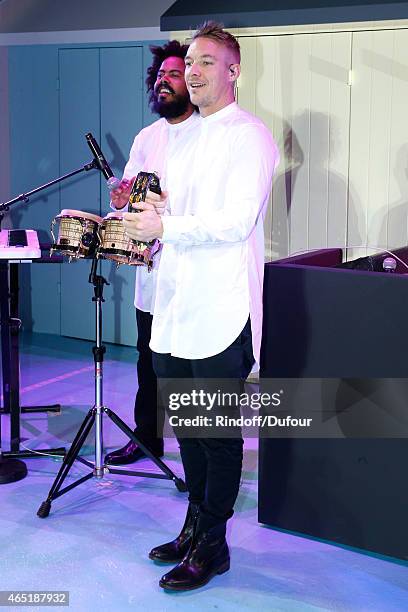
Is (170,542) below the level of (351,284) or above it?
below

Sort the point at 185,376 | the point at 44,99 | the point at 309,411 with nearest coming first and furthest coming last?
the point at 185,376
the point at 309,411
the point at 44,99

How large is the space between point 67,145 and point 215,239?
14.5 feet

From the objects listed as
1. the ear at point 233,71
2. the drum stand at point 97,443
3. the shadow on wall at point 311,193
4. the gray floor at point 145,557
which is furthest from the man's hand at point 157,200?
the shadow on wall at point 311,193

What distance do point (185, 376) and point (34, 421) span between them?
2199mm

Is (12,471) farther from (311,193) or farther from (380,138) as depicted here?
(380,138)

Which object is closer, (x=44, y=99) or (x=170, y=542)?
(x=170, y=542)

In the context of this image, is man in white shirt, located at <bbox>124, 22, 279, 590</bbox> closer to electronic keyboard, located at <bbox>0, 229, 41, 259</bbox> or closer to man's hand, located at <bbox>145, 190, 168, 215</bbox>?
man's hand, located at <bbox>145, 190, 168, 215</bbox>

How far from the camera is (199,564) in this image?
3104 millimetres

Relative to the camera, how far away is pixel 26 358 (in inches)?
257

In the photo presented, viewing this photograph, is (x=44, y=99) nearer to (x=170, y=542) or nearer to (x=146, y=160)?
(x=146, y=160)

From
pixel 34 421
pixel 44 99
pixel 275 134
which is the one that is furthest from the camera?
pixel 44 99

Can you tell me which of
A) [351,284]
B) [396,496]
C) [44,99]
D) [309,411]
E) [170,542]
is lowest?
[170,542]

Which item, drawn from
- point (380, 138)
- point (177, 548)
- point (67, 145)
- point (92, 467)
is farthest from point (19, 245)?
point (67, 145)

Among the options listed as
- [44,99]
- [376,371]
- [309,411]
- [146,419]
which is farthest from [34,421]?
[44,99]
